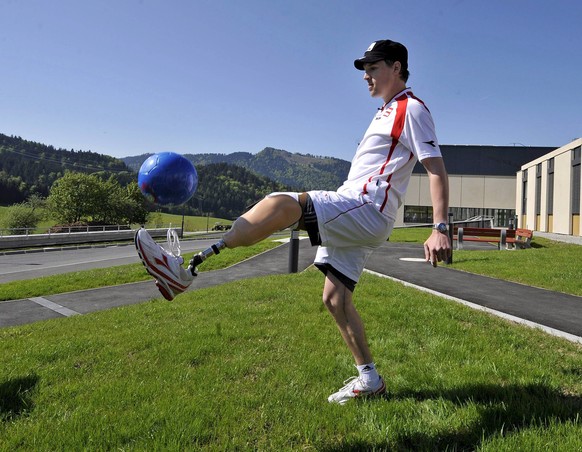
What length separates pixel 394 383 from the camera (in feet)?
9.63

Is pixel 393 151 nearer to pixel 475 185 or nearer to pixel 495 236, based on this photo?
pixel 495 236

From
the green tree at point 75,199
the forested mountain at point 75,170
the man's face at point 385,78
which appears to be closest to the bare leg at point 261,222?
the man's face at point 385,78

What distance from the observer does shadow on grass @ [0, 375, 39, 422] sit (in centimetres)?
248

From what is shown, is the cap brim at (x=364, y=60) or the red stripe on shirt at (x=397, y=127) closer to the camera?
the red stripe on shirt at (x=397, y=127)

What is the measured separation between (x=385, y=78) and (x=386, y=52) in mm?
174

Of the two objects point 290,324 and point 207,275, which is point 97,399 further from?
point 207,275

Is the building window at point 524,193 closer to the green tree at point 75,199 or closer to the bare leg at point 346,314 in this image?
the bare leg at point 346,314

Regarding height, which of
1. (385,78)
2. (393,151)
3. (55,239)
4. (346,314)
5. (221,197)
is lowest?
(55,239)

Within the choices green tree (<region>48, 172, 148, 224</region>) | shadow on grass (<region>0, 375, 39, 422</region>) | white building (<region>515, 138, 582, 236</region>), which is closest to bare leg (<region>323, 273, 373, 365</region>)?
shadow on grass (<region>0, 375, 39, 422</region>)

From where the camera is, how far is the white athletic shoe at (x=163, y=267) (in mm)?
2328

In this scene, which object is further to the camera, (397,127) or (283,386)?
Answer: (283,386)

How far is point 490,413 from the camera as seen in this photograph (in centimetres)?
237

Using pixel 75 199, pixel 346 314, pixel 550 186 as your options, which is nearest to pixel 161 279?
pixel 346 314

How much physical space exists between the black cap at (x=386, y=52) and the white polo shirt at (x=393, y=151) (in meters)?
0.28
